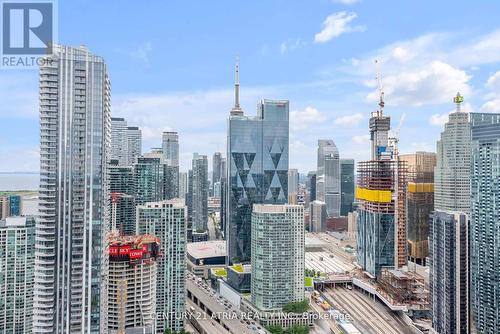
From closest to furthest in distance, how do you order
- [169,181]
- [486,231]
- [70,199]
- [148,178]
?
[70,199]
[486,231]
[148,178]
[169,181]

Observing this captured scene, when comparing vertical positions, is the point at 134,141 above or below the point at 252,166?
above

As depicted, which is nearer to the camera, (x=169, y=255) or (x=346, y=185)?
(x=169, y=255)

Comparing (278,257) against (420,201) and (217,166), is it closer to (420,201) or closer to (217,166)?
(420,201)

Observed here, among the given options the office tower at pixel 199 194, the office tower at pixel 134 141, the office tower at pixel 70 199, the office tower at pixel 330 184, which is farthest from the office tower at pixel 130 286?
the office tower at pixel 330 184

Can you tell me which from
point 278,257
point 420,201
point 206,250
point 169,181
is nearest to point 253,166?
point 206,250

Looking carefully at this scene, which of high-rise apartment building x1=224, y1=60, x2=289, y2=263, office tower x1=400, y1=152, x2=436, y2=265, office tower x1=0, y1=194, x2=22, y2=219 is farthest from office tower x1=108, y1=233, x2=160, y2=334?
office tower x1=400, y1=152, x2=436, y2=265

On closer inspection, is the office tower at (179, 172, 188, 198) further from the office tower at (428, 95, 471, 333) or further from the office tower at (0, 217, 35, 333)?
the office tower at (428, 95, 471, 333)

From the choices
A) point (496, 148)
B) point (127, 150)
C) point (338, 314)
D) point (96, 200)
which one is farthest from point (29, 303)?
point (127, 150)

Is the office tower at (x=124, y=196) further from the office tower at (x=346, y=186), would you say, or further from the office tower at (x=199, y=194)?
the office tower at (x=346, y=186)
